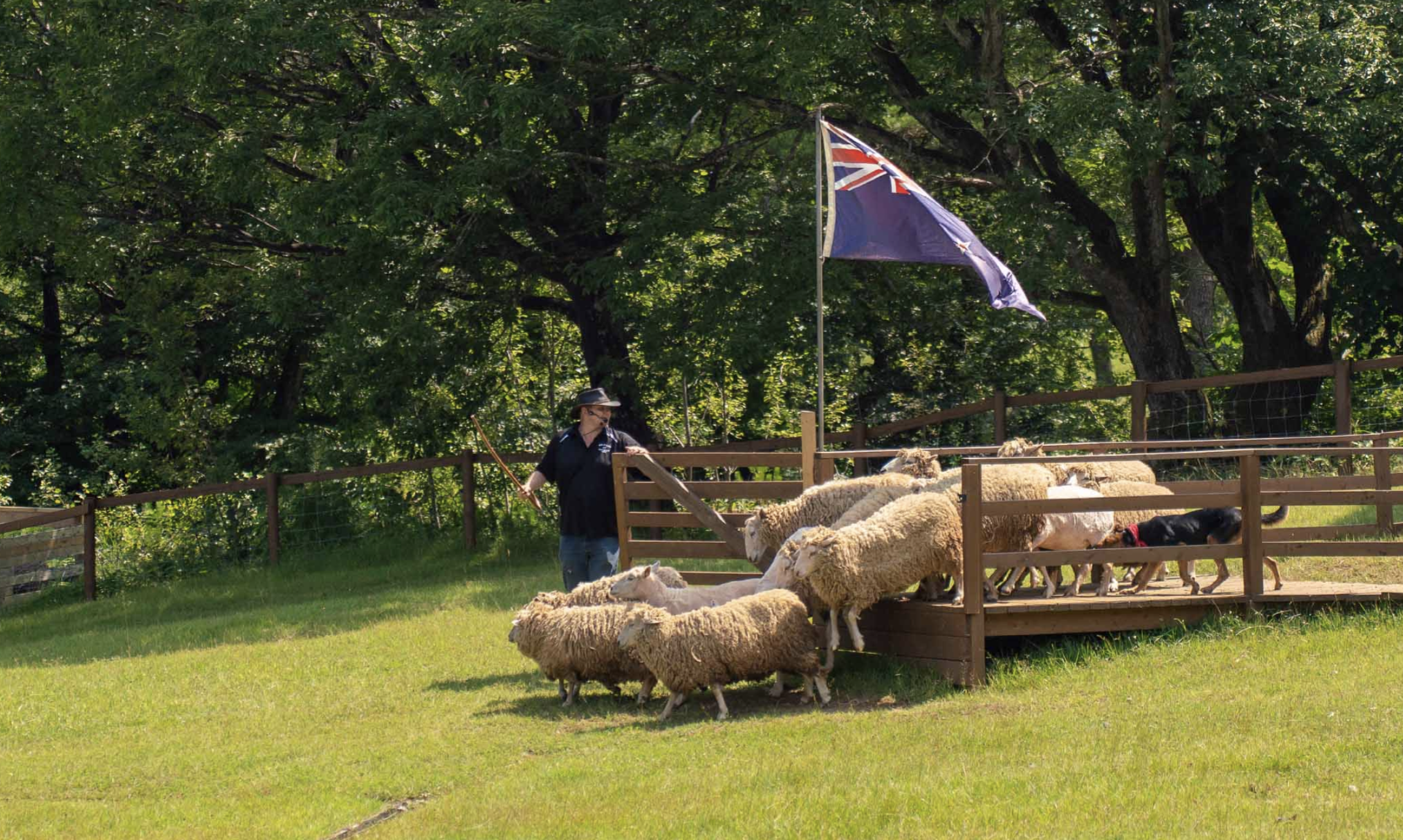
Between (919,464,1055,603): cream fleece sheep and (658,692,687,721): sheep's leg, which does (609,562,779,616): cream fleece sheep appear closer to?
(658,692,687,721): sheep's leg

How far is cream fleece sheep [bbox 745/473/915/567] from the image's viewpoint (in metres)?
10.5

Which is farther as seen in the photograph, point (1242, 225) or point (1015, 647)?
point (1242, 225)

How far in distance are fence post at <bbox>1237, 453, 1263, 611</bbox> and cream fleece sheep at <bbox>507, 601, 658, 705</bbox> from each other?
3947 mm

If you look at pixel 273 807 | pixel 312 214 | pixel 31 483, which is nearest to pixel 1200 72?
pixel 312 214

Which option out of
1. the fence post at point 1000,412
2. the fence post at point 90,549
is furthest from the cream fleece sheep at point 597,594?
the fence post at point 90,549

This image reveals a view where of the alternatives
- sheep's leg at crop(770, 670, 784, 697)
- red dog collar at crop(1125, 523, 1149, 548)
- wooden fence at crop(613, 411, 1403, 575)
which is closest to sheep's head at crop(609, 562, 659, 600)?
wooden fence at crop(613, 411, 1403, 575)

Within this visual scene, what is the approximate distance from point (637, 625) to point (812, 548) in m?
1.20

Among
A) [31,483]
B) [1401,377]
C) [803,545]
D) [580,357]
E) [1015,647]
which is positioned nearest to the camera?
[803,545]

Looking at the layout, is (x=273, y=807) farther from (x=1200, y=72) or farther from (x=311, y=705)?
(x=1200, y=72)

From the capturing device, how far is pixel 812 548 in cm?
933

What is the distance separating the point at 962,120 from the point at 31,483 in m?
18.8

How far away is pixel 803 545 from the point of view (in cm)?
939

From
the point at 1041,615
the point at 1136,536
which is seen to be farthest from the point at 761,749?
the point at 1136,536

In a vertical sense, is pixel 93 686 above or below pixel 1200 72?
below
